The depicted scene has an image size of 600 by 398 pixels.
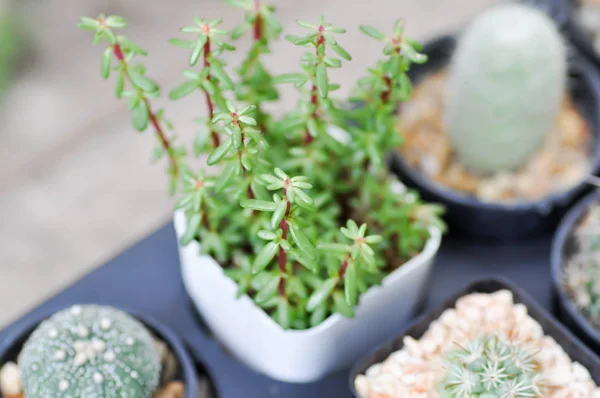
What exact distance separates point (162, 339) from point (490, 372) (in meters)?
0.37

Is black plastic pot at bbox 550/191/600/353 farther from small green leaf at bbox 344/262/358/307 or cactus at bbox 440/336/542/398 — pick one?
small green leaf at bbox 344/262/358/307

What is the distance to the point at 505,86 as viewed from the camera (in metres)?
0.99

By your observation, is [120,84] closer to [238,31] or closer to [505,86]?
[238,31]

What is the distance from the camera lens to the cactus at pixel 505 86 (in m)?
0.98

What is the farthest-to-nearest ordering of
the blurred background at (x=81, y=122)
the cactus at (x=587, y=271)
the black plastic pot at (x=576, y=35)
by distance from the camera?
the blurred background at (x=81, y=122), the black plastic pot at (x=576, y=35), the cactus at (x=587, y=271)

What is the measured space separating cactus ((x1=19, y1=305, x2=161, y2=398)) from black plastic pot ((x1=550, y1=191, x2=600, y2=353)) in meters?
0.44

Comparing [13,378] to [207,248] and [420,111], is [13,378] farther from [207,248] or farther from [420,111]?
[420,111]

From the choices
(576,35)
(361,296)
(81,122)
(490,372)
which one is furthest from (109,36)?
(81,122)

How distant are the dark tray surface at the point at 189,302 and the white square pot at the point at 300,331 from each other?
0.02 metres

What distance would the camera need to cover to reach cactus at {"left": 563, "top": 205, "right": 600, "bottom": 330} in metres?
0.89

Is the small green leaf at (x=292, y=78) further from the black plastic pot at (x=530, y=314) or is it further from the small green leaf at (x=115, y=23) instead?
the black plastic pot at (x=530, y=314)

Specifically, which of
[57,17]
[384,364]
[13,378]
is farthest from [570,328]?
[57,17]

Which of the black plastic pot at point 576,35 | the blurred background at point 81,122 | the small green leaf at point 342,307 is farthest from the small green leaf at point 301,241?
the blurred background at point 81,122

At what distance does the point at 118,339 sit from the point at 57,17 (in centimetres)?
165
